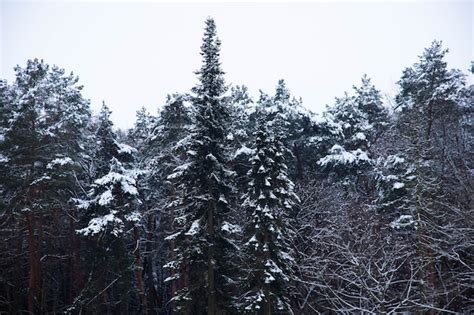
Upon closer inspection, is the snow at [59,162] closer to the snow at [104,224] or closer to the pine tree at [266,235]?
the snow at [104,224]

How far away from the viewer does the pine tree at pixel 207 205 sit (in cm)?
1692

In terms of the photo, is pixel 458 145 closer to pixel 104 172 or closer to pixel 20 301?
pixel 104 172

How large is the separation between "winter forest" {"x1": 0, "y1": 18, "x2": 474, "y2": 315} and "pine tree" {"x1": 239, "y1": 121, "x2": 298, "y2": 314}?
0.23 ft

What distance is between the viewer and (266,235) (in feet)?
56.0

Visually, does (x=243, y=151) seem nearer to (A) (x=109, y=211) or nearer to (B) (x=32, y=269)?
(A) (x=109, y=211)

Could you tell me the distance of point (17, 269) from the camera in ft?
80.3

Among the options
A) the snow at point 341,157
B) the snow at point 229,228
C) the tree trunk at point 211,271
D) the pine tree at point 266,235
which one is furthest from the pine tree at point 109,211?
the snow at point 341,157

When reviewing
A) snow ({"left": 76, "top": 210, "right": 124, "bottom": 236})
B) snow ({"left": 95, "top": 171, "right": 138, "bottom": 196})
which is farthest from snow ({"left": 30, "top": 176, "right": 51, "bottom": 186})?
snow ({"left": 76, "top": 210, "right": 124, "bottom": 236})

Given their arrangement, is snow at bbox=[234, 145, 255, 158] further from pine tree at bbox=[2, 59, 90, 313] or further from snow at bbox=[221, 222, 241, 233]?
pine tree at bbox=[2, 59, 90, 313]

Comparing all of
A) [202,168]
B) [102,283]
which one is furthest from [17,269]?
[202,168]

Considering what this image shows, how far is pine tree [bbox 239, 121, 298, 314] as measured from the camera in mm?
16391

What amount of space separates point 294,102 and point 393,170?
1017 cm

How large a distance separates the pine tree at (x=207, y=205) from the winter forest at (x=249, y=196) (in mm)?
69

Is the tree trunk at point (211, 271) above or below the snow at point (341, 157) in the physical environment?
below
